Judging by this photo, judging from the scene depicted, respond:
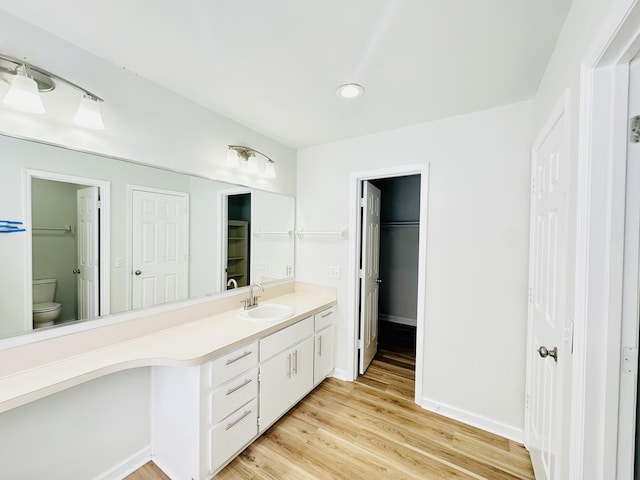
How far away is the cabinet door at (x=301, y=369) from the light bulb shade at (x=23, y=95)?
6.72 feet

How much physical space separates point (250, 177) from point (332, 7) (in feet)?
5.03

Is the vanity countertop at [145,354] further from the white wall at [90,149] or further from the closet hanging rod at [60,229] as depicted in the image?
the closet hanging rod at [60,229]

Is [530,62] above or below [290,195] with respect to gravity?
above

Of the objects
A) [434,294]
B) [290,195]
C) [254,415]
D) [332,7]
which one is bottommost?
[254,415]

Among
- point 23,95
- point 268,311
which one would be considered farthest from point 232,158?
point 268,311

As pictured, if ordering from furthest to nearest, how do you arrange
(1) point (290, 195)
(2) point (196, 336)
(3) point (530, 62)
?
(1) point (290, 195) → (2) point (196, 336) → (3) point (530, 62)

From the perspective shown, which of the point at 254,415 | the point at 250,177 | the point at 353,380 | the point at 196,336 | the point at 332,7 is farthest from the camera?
the point at 353,380

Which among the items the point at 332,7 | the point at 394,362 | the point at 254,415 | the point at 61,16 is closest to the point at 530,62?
the point at 332,7

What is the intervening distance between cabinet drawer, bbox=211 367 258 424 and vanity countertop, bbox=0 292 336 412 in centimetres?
23

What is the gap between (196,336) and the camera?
1660 millimetres

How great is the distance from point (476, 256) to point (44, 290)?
2666 millimetres

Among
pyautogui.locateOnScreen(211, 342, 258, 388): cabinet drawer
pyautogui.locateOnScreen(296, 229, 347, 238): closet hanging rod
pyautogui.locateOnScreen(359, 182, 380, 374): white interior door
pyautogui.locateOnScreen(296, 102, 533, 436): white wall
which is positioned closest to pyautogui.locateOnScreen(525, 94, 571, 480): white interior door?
pyautogui.locateOnScreen(296, 102, 533, 436): white wall

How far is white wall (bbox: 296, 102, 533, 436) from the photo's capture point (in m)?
1.88

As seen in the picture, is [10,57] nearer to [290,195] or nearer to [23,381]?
[23,381]
